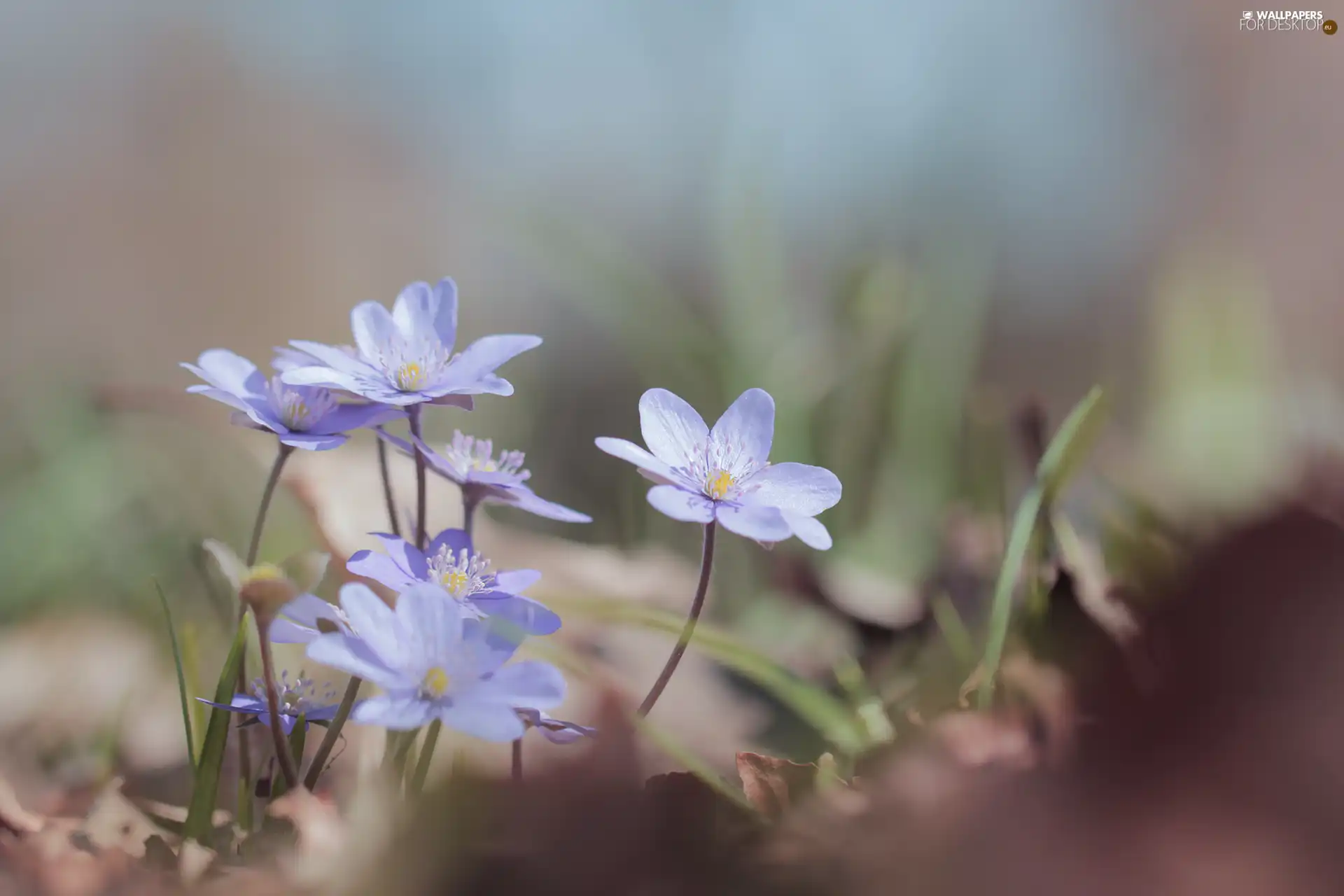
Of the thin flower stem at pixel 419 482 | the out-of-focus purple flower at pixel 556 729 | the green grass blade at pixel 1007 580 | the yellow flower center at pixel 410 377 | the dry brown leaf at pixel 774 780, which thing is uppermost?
the yellow flower center at pixel 410 377

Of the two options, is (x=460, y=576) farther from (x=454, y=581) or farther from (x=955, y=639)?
(x=955, y=639)

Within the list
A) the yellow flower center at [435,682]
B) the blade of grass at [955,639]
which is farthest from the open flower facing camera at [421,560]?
the blade of grass at [955,639]

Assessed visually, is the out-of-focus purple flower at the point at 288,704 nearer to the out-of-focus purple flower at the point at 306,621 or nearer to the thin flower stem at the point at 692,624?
the out-of-focus purple flower at the point at 306,621

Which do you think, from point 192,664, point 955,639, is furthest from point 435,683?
point 955,639

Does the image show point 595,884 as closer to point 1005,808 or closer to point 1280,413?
point 1005,808

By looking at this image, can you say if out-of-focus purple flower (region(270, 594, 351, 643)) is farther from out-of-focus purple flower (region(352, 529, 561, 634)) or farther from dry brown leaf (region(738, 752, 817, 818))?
dry brown leaf (region(738, 752, 817, 818))

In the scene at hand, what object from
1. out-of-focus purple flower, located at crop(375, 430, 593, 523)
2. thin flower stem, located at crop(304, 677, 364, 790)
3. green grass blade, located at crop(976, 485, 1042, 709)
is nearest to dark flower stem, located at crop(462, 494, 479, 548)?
out-of-focus purple flower, located at crop(375, 430, 593, 523)
